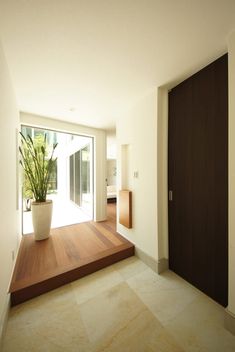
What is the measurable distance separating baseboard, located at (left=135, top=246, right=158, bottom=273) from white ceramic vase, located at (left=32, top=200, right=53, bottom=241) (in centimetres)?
170

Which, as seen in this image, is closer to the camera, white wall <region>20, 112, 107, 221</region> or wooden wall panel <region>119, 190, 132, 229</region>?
wooden wall panel <region>119, 190, 132, 229</region>

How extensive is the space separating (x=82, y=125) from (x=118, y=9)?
2.48 m

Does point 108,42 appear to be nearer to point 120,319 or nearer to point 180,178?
point 180,178

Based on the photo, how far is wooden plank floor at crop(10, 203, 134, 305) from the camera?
1.60 meters

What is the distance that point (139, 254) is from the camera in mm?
2246

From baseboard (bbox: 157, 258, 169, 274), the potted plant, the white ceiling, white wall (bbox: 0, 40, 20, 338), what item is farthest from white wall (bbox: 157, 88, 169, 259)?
the potted plant

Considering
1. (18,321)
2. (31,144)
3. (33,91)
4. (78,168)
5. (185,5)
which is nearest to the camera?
(185,5)

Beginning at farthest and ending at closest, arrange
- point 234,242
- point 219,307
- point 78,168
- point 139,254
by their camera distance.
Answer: point 78,168, point 139,254, point 219,307, point 234,242

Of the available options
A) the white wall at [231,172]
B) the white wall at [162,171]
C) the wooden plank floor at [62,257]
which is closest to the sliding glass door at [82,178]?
the wooden plank floor at [62,257]

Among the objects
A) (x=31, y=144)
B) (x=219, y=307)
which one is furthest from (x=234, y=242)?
(x=31, y=144)

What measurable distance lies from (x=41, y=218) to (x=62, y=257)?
0.86 meters

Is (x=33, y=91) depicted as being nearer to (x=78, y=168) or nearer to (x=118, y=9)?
(x=118, y=9)

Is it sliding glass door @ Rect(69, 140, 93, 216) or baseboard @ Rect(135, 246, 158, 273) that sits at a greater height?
sliding glass door @ Rect(69, 140, 93, 216)

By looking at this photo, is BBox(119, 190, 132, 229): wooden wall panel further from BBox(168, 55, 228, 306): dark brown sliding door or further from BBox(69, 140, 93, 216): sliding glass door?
BBox(69, 140, 93, 216): sliding glass door
